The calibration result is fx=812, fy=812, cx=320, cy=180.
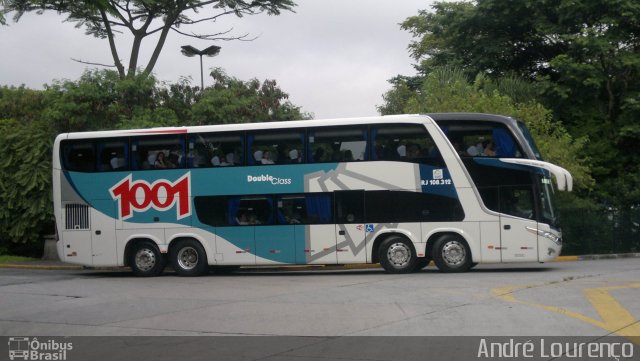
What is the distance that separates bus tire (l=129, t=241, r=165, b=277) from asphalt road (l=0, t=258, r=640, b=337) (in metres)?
1.32

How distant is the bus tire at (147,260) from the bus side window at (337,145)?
16.7ft

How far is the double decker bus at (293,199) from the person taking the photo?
20062 mm

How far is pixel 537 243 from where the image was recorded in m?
19.8

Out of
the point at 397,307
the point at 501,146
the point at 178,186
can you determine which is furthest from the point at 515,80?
the point at 397,307

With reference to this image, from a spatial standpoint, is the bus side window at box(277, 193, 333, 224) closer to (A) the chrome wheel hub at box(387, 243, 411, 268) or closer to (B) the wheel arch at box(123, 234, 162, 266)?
(A) the chrome wheel hub at box(387, 243, 411, 268)

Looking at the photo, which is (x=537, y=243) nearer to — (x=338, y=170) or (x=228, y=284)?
(x=338, y=170)

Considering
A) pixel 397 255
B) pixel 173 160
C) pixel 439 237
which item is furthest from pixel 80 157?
pixel 439 237

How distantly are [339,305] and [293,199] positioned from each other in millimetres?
7442

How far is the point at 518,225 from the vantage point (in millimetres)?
19922

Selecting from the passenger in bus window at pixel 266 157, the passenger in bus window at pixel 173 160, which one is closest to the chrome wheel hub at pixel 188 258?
the passenger in bus window at pixel 173 160

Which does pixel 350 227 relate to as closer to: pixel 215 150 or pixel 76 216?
pixel 215 150

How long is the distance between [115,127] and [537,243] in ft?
51.3

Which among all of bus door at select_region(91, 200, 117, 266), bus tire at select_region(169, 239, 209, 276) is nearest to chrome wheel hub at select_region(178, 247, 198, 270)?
bus tire at select_region(169, 239, 209, 276)

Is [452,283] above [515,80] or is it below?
below
